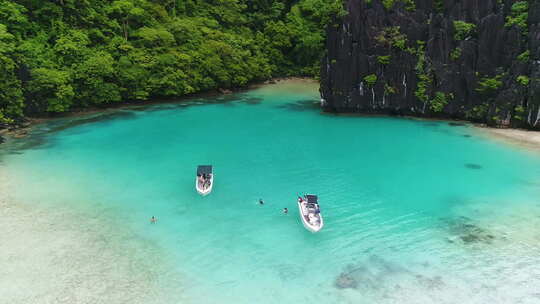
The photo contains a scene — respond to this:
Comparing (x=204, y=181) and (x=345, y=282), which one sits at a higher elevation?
(x=204, y=181)

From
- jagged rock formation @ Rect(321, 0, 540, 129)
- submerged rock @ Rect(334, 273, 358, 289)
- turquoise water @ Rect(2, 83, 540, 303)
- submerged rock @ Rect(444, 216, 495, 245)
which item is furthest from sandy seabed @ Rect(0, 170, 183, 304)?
jagged rock formation @ Rect(321, 0, 540, 129)

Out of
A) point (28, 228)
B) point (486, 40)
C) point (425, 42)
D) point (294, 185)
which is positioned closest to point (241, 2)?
point (425, 42)

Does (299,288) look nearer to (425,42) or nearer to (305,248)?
(305,248)

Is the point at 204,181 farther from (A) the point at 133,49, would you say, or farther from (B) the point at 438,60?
(B) the point at 438,60

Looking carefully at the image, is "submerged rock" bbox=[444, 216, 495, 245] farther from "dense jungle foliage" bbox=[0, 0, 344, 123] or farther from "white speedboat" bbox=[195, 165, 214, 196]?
"dense jungle foliage" bbox=[0, 0, 344, 123]

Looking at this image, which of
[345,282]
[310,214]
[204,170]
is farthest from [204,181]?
[345,282]

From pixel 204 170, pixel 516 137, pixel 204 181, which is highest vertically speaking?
pixel 516 137

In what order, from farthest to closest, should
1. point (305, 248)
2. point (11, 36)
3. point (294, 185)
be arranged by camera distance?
point (11, 36) → point (294, 185) → point (305, 248)
